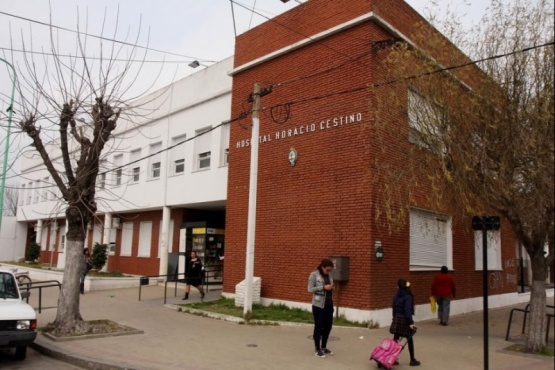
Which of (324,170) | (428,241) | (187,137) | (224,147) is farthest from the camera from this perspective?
(187,137)

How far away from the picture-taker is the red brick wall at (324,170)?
11781 mm

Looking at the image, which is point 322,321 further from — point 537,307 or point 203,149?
point 203,149

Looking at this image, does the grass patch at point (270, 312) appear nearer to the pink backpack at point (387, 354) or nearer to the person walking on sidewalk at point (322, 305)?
the person walking on sidewalk at point (322, 305)

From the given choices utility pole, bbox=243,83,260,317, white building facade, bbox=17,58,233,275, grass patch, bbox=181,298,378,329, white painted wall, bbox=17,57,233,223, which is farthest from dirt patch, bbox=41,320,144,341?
→ white painted wall, bbox=17,57,233,223

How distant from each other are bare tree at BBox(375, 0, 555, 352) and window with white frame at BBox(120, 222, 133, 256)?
17396mm

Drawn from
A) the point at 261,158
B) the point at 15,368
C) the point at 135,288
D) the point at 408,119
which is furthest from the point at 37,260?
the point at 408,119

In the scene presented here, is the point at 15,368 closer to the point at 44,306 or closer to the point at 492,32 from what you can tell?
the point at 44,306

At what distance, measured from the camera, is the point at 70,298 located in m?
10.3

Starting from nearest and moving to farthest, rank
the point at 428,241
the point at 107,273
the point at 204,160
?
the point at 428,241 → the point at 204,160 → the point at 107,273

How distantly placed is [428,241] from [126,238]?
15615 millimetres

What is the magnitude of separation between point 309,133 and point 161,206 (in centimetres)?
987

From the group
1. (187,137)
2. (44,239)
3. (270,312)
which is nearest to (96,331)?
(270,312)

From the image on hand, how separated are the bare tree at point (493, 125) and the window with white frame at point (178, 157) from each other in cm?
1194

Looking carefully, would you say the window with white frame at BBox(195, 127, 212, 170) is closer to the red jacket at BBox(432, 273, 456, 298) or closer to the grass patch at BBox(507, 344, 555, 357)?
the red jacket at BBox(432, 273, 456, 298)
